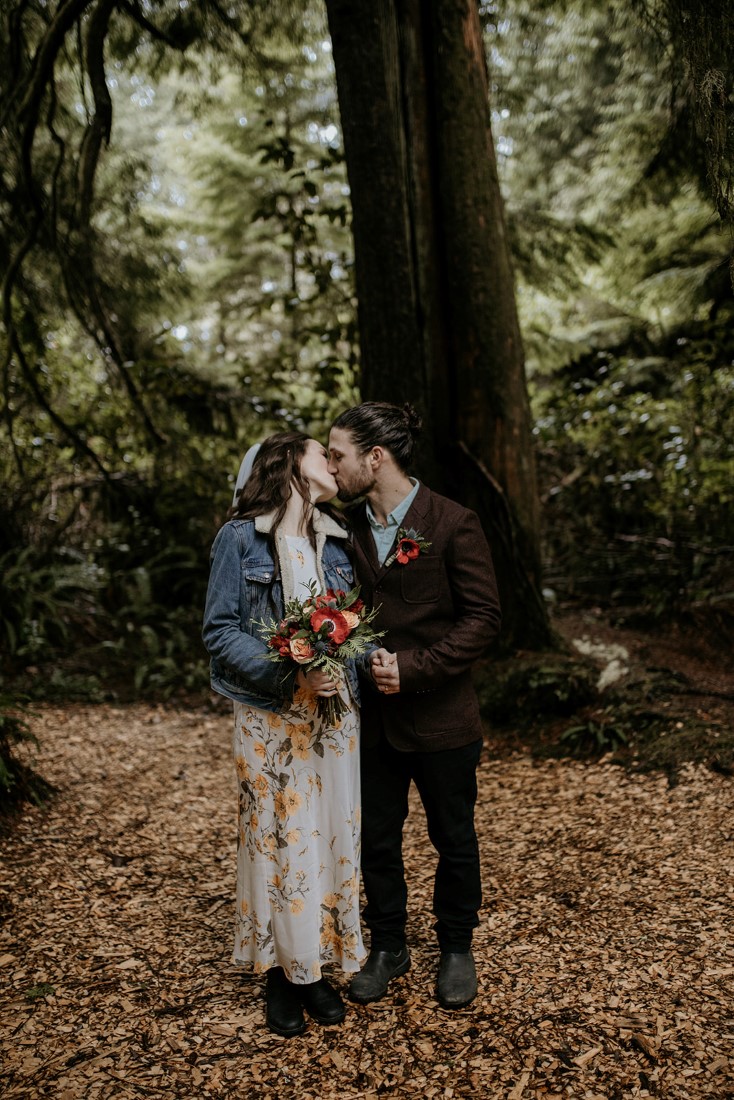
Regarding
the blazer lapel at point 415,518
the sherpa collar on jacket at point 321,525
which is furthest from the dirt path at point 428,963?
the sherpa collar on jacket at point 321,525

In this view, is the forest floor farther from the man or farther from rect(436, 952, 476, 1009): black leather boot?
the man

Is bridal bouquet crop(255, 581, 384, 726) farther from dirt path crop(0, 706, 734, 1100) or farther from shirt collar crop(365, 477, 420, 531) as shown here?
dirt path crop(0, 706, 734, 1100)

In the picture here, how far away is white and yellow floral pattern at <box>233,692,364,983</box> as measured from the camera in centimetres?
238

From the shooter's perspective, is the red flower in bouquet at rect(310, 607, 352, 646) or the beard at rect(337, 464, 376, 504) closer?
the red flower in bouquet at rect(310, 607, 352, 646)

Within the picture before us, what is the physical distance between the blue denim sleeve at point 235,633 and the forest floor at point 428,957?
1.08 metres

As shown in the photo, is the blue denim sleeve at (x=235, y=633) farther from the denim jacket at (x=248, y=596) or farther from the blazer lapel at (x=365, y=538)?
the blazer lapel at (x=365, y=538)

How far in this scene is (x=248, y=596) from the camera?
2.49 m

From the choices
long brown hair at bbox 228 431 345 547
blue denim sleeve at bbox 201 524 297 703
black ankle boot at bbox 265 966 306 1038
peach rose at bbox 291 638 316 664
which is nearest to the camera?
peach rose at bbox 291 638 316 664

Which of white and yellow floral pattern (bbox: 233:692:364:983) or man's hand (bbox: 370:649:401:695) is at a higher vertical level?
man's hand (bbox: 370:649:401:695)

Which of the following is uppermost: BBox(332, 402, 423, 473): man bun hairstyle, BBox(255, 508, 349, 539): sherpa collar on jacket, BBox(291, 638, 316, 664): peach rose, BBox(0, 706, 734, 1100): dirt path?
BBox(332, 402, 423, 473): man bun hairstyle

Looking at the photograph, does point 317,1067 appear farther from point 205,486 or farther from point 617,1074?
point 205,486

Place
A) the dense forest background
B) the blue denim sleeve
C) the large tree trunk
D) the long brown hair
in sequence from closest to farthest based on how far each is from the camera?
the blue denim sleeve, the long brown hair, the large tree trunk, the dense forest background

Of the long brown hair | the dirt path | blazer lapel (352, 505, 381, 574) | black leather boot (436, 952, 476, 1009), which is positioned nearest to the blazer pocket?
blazer lapel (352, 505, 381, 574)

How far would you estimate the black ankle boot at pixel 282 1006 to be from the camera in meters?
2.41
